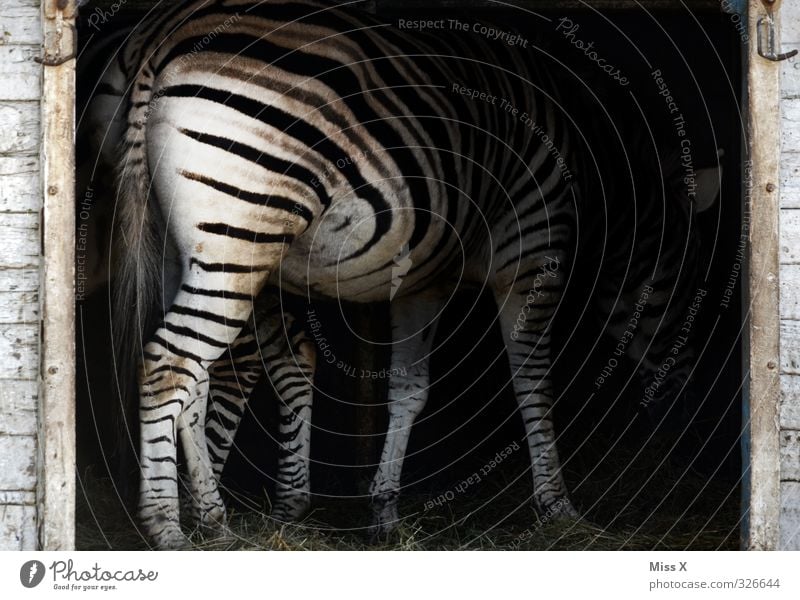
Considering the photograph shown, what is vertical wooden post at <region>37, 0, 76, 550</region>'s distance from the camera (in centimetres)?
479

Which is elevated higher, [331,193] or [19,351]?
[331,193]

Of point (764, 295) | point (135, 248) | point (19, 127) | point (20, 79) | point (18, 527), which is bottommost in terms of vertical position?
point (18, 527)

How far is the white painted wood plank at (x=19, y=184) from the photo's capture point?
4.89 meters

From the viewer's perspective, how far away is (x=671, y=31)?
8.27 m

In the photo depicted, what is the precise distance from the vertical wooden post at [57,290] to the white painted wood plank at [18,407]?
0.22ft

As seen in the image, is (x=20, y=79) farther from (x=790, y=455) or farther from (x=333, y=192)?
(x=790, y=455)

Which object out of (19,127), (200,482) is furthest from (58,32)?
(200,482)

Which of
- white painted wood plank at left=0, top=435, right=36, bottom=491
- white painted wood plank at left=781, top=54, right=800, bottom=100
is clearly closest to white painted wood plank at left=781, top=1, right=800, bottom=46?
white painted wood plank at left=781, top=54, right=800, bottom=100

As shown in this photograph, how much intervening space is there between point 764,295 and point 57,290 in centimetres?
313

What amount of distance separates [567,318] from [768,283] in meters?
3.36

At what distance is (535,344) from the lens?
7.00 metres

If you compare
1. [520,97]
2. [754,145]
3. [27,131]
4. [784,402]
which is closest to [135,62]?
[27,131]

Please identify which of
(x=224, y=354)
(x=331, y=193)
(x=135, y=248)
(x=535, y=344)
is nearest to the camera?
(x=135, y=248)

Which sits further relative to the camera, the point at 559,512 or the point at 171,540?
the point at 559,512
